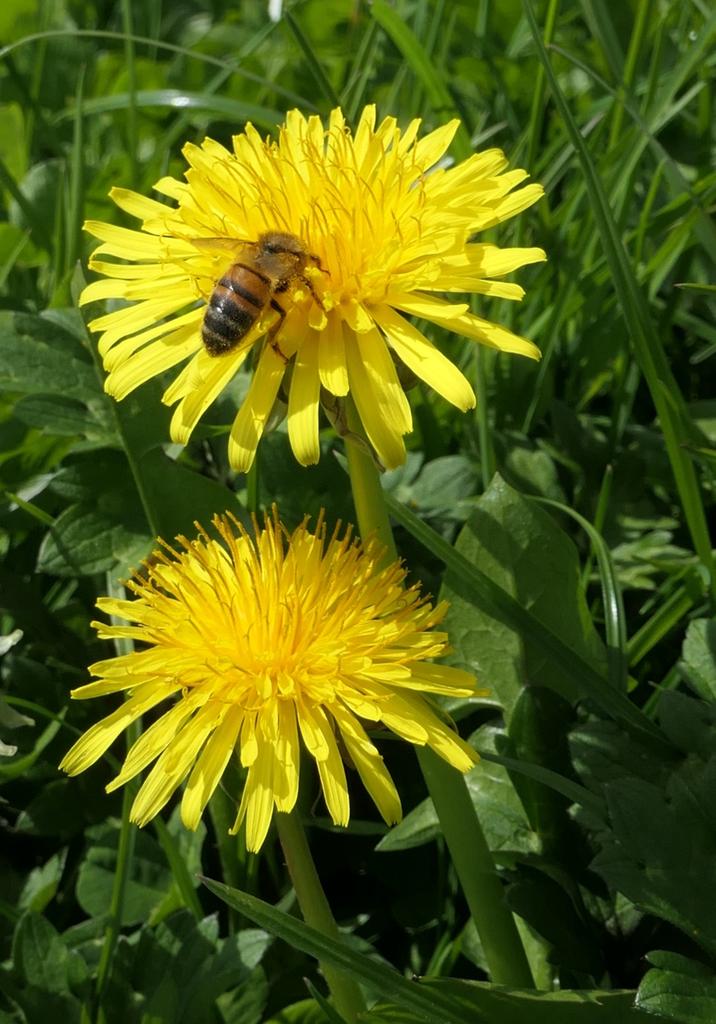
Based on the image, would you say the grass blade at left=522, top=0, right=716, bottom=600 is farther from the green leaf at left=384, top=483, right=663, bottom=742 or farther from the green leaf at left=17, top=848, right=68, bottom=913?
the green leaf at left=17, top=848, right=68, bottom=913

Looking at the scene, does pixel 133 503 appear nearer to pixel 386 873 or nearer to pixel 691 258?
pixel 386 873

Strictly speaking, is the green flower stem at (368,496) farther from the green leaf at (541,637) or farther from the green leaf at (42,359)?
the green leaf at (42,359)

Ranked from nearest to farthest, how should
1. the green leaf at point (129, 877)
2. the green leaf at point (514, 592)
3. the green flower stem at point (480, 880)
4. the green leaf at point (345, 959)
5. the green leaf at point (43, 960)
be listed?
the green leaf at point (345, 959) → the green flower stem at point (480, 880) → the green leaf at point (43, 960) → the green leaf at point (514, 592) → the green leaf at point (129, 877)

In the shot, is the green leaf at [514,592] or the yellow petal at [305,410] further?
the green leaf at [514,592]

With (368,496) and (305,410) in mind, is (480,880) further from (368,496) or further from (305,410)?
(305,410)

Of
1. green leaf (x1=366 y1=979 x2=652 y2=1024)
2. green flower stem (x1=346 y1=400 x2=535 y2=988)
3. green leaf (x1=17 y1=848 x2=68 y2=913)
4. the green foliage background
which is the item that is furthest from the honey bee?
green leaf (x1=17 y1=848 x2=68 y2=913)

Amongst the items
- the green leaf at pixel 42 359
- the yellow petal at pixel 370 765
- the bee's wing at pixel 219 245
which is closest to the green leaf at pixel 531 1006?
the yellow petal at pixel 370 765

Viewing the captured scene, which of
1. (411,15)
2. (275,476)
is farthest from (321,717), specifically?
(411,15)
